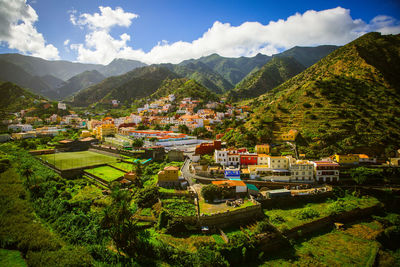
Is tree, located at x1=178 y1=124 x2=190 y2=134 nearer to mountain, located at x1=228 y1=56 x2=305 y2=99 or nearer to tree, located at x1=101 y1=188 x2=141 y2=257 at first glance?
tree, located at x1=101 y1=188 x2=141 y2=257

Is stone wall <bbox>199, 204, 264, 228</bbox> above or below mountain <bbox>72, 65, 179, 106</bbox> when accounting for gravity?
below

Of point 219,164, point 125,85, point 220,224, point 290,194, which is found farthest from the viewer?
point 125,85

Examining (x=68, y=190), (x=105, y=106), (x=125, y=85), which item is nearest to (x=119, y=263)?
(x=68, y=190)

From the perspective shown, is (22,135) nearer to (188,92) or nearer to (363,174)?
(188,92)

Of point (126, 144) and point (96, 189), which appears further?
point (126, 144)

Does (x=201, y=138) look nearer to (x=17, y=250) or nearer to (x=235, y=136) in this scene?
(x=235, y=136)

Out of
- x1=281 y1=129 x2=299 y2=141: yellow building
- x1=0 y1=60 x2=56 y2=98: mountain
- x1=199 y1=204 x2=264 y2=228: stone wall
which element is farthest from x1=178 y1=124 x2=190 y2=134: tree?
x1=0 y1=60 x2=56 y2=98: mountain
